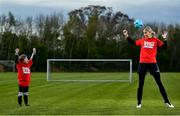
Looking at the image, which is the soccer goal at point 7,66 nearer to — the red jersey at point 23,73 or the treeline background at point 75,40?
the treeline background at point 75,40

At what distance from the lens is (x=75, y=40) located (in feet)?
335

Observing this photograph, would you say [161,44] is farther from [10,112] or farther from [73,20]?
[73,20]

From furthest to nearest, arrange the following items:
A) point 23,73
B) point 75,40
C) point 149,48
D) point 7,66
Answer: point 75,40 → point 7,66 → point 23,73 → point 149,48

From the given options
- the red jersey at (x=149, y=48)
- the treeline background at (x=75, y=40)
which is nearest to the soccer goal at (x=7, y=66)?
the treeline background at (x=75, y=40)

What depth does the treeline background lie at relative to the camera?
96312 millimetres

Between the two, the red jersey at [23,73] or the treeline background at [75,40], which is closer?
the red jersey at [23,73]

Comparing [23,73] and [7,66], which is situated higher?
[23,73]

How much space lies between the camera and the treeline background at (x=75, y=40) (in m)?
96.3

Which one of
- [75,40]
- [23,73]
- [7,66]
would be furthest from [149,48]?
[75,40]

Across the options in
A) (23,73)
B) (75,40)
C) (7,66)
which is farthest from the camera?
(75,40)

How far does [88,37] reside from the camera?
349 feet

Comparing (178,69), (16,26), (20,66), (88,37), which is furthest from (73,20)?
(20,66)

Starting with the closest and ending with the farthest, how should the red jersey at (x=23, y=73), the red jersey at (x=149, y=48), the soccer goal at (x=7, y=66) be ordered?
the red jersey at (x=149, y=48) < the red jersey at (x=23, y=73) < the soccer goal at (x=7, y=66)

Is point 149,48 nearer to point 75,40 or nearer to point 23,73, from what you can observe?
point 23,73
